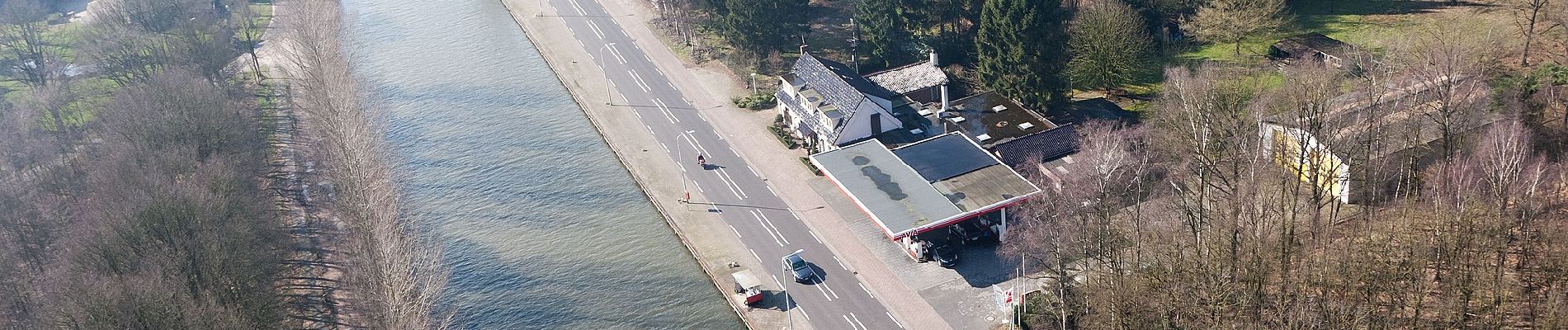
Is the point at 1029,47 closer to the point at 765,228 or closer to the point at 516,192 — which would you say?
the point at 765,228

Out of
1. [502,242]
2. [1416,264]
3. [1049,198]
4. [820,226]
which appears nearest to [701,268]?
[820,226]

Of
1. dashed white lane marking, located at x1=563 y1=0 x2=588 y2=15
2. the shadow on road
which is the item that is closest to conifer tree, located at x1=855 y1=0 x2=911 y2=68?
the shadow on road

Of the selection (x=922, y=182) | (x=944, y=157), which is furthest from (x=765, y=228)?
(x=944, y=157)

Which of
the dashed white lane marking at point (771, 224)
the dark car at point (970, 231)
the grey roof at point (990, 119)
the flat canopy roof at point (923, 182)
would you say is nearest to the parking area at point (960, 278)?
the dark car at point (970, 231)

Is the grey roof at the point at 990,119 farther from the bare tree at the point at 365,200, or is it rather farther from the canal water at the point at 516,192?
the bare tree at the point at 365,200

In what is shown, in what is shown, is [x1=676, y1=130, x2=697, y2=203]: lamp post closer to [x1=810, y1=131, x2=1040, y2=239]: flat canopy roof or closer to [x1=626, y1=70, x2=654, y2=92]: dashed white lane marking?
[x1=810, y1=131, x2=1040, y2=239]: flat canopy roof

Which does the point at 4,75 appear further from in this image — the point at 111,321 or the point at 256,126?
the point at 111,321

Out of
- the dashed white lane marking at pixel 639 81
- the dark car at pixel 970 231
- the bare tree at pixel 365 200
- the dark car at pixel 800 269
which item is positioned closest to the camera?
the bare tree at pixel 365 200
